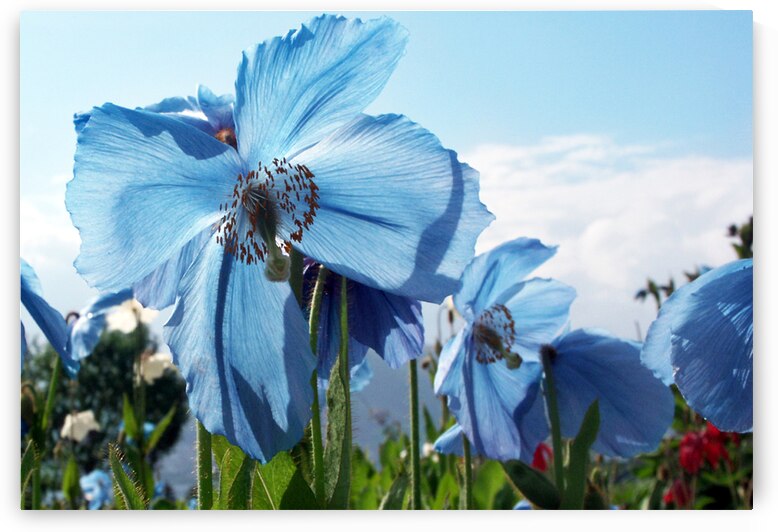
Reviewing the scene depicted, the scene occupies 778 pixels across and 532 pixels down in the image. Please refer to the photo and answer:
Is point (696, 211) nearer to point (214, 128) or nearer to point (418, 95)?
point (418, 95)

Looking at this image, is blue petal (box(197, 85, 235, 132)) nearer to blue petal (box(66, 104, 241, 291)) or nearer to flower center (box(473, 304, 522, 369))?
blue petal (box(66, 104, 241, 291))

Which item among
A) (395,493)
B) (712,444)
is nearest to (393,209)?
(395,493)

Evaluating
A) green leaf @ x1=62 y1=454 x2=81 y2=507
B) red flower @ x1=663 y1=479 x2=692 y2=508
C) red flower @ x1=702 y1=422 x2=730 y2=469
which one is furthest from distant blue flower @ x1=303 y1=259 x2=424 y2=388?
red flower @ x1=702 y1=422 x2=730 y2=469

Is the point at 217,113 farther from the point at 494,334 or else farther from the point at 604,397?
the point at 604,397

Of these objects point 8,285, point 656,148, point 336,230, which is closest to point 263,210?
point 336,230

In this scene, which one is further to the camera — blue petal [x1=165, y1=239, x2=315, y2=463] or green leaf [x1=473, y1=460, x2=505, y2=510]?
green leaf [x1=473, y1=460, x2=505, y2=510]

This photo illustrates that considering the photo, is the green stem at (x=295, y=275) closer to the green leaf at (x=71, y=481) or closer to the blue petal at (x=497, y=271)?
the blue petal at (x=497, y=271)

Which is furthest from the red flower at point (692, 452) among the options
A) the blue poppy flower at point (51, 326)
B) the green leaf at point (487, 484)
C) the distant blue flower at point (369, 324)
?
the blue poppy flower at point (51, 326)
